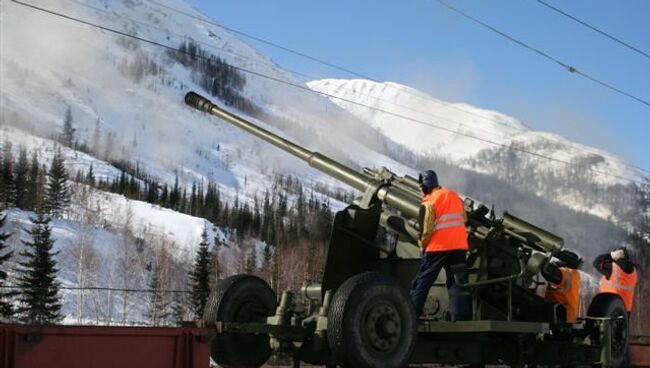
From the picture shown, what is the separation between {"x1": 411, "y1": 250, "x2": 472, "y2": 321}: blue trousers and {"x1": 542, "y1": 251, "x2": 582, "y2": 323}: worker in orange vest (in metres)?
1.92

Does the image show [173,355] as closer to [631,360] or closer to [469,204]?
[469,204]

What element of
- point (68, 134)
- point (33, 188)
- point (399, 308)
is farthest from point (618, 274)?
point (68, 134)

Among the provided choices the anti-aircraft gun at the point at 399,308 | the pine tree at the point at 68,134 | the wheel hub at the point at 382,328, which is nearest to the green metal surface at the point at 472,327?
the anti-aircraft gun at the point at 399,308

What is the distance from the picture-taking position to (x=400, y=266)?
1020cm

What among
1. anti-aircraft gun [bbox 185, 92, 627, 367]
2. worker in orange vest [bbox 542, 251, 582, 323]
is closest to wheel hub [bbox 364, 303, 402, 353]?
anti-aircraft gun [bbox 185, 92, 627, 367]

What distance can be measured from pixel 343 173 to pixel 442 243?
2678 mm

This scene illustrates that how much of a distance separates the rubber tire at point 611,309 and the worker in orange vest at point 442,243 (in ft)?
8.59

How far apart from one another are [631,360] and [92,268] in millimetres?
62462

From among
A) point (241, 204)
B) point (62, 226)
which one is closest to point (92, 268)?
point (62, 226)

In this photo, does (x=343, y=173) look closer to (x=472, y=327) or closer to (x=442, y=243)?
(x=442, y=243)

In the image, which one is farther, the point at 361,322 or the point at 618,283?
the point at 618,283

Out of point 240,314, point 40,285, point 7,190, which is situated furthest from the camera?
point 7,190

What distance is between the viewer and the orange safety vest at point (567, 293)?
426 inches

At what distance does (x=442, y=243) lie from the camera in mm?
8953
